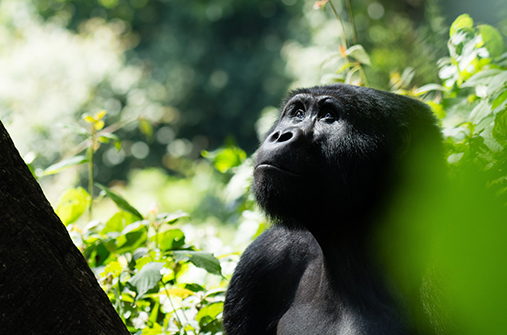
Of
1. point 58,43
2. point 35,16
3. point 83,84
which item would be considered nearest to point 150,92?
point 83,84

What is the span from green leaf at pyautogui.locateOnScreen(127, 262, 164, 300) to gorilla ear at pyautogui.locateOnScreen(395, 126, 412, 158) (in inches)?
40.7

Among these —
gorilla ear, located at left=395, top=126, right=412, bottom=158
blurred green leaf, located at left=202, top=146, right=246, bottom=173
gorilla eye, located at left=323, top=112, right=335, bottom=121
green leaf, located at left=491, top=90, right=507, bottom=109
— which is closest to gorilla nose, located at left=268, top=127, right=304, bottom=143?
gorilla eye, located at left=323, top=112, right=335, bottom=121

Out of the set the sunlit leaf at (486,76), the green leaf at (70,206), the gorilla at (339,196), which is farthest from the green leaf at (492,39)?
the green leaf at (70,206)

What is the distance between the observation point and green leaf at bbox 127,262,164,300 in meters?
1.91

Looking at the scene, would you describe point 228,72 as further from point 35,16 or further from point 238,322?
point 238,322

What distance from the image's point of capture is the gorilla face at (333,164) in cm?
190

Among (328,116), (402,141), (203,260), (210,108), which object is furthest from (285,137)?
(210,108)

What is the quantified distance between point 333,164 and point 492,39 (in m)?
1.35

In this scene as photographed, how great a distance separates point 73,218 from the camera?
2.57 metres

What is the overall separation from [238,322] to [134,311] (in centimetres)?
56

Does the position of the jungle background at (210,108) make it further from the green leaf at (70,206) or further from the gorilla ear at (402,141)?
the gorilla ear at (402,141)

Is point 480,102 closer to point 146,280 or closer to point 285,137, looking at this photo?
point 285,137

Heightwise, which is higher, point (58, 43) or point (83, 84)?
point (58, 43)

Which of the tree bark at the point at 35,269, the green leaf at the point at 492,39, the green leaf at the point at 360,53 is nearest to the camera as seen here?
the tree bark at the point at 35,269
